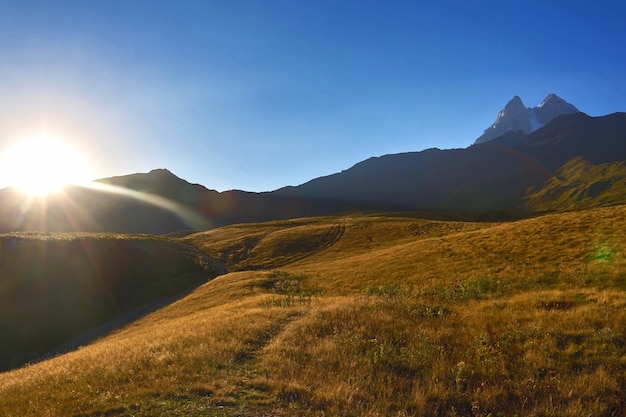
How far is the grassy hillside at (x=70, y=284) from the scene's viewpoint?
3744 cm

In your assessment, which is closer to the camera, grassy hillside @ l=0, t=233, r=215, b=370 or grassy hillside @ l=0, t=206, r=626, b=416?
grassy hillside @ l=0, t=206, r=626, b=416

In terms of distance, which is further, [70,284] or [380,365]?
[70,284]

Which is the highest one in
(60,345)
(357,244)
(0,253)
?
(0,253)

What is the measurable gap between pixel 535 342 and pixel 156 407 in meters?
10.2

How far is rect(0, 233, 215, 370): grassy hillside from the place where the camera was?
37.4 meters

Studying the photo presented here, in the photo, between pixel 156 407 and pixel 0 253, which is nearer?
pixel 156 407

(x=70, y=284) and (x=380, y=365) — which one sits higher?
(x=380, y=365)

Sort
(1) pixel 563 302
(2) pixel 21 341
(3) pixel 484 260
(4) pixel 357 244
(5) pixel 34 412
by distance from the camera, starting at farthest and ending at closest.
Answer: (4) pixel 357 244 → (2) pixel 21 341 → (3) pixel 484 260 → (1) pixel 563 302 → (5) pixel 34 412

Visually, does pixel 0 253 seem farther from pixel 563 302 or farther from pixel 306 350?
pixel 563 302

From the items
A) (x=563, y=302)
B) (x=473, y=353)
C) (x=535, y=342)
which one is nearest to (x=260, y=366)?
(x=473, y=353)

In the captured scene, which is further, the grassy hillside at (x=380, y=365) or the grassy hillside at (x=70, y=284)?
the grassy hillside at (x=70, y=284)

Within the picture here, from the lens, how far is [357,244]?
66.9 meters

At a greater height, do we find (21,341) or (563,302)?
(563,302)

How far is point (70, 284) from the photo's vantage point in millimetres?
46750
